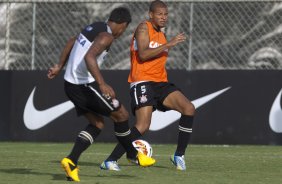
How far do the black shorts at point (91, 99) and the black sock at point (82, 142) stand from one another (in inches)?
8.0

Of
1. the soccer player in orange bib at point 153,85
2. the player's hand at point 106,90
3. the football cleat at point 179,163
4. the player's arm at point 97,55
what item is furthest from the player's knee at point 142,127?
the player's hand at point 106,90

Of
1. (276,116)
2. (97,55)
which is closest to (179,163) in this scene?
(97,55)

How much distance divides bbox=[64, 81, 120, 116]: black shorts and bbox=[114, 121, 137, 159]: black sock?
37 cm

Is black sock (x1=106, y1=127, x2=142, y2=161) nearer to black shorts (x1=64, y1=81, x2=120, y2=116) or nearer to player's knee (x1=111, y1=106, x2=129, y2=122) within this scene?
player's knee (x1=111, y1=106, x2=129, y2=122)

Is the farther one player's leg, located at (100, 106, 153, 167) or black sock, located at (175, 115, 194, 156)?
black sock, located at (175, 115, 194, 156)

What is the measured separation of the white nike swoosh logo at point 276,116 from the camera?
51.7ft

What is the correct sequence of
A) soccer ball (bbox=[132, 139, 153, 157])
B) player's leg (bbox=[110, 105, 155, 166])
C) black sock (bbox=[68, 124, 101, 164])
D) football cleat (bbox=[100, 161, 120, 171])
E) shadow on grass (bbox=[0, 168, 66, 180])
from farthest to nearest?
1. football cleat (bbox=[100, 161, 120, 171])
2. soccer ball (bbox=[132, 139, 153, 157])
3. player's leg (bbox=[110, 105, 155, 166])
4. shadow on grass (bbox=[0, 168, 66, 180])
5. black sock (bbox=[68, 124, 101, 164])

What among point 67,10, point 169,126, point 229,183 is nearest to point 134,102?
point 229,183

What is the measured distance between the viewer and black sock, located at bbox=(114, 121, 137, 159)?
33.9ft

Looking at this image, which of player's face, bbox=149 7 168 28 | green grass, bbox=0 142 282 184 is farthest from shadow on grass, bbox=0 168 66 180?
player's face, bbox=149 7 168 28

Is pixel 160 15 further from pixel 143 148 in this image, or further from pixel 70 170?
pixel 70 170

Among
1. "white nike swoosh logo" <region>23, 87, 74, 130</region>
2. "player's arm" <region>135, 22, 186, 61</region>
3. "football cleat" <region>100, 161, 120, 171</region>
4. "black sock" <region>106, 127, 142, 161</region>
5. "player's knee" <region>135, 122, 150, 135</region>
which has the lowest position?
"white nike swoosh logo" <region>23, 87, 74, 130</region>

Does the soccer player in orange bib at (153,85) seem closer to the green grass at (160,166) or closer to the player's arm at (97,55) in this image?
the green grass at (160,166)

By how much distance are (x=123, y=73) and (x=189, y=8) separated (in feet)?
5.59
